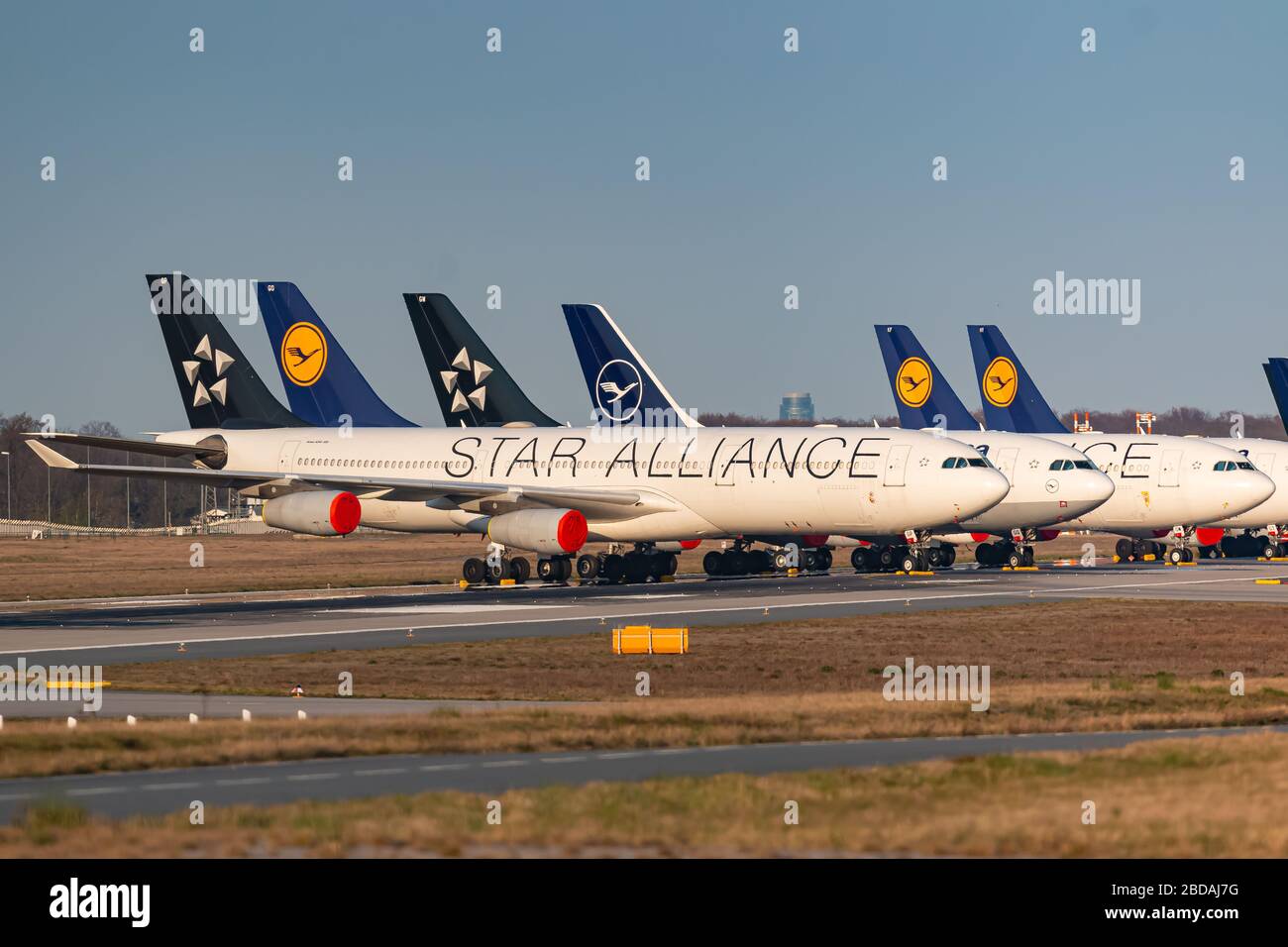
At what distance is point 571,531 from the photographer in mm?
61906

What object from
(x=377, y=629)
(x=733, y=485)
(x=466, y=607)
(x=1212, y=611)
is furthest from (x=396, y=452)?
(x=1212, y=611)

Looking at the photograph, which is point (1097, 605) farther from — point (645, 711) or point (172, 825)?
point (172, 825)

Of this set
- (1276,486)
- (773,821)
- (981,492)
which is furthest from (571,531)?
(773,821)

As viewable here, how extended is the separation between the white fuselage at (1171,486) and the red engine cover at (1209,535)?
27.3 feet

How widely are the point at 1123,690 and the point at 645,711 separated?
28.4 ft

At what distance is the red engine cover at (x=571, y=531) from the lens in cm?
6166

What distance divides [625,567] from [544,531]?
488 centimetres

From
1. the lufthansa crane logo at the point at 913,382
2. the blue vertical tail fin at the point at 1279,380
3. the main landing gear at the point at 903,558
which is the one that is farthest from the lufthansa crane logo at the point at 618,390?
the blue vertical tail fin at the point at 1279,380

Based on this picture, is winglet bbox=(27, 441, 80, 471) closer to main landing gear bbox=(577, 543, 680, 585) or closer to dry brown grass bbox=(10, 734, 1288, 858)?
main landing gear bbox=(577, 543, 680, 585)

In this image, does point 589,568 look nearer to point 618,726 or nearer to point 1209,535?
point 1209,535

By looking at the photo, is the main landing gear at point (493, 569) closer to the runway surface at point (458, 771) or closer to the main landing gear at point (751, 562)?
the main landing gear at point (751, 562)

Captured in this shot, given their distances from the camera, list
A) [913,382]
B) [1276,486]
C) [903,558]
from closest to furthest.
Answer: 1. [903,558]
2. [1276,486]
3. [913,382]

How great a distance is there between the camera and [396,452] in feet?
235

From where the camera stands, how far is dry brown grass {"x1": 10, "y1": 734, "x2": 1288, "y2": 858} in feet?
51.6
